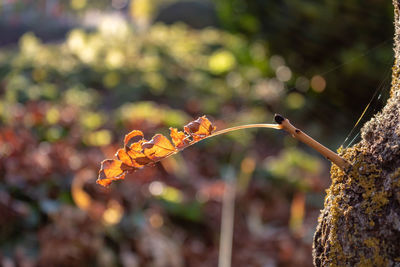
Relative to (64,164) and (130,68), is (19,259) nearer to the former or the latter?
(64,164)

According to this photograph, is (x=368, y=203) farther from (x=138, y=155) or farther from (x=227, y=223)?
(x=227, y=223)

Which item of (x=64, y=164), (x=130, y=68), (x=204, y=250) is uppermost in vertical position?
(x=130, y=68)

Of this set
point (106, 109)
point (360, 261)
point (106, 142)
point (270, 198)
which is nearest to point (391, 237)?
point (360, 261)

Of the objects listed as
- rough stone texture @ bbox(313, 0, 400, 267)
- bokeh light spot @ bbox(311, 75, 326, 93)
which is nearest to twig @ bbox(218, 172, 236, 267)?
bokeh light spot @ bbox(311, 75, 326, 93)

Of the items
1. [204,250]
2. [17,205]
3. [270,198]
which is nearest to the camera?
[17,205]

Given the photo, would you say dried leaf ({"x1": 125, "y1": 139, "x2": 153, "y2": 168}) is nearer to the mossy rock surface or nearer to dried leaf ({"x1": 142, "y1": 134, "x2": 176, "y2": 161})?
dried leaf ({"x1": 142, "y1": 134, "x2": 176, "y2": 161})

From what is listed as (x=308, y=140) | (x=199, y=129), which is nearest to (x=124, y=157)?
(x=199, y=129)
